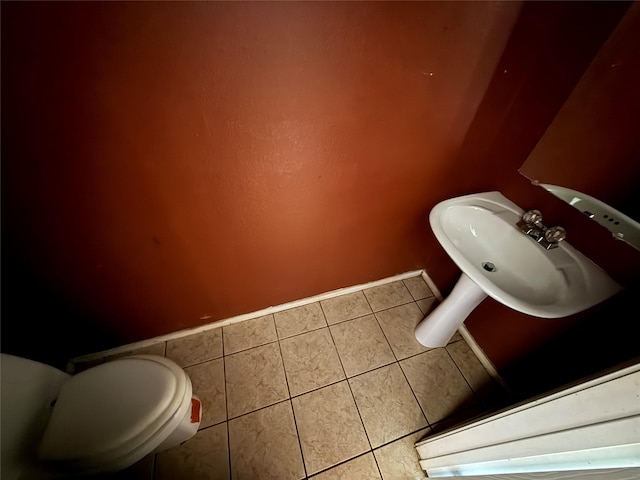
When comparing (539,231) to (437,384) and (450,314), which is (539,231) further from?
(437,384)

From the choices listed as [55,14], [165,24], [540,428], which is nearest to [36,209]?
[55,14]

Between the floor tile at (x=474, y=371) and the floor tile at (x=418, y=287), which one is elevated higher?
the floor tile at (x=418, y=287)

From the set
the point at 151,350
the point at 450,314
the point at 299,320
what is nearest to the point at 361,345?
the point at 299,320

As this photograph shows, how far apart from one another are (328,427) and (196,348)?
722mm

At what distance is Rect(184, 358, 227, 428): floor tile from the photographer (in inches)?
42.9

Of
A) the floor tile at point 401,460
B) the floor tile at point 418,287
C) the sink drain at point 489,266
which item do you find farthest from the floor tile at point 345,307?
the sink drain at point 489,266

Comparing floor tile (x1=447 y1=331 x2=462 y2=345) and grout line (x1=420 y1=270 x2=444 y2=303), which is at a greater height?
grout line (x1=420 y1=270 x2=444 y2=303)

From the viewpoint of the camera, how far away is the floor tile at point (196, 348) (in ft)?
4.08

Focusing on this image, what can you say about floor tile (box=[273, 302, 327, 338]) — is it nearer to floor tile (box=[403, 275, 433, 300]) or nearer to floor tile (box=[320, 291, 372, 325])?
floor tile (box=[320, 291, 372, 325])

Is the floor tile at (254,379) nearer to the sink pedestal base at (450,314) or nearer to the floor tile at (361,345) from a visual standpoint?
the floor tile at (361,345)

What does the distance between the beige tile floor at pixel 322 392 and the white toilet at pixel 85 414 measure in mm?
334

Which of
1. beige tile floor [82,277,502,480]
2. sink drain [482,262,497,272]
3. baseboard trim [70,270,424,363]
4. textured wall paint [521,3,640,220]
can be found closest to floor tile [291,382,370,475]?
beige tile floor [82,277,502,480]

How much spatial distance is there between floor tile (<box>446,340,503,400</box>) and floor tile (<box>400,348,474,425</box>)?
0.03 meters

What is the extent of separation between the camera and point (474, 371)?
4.10 feet
